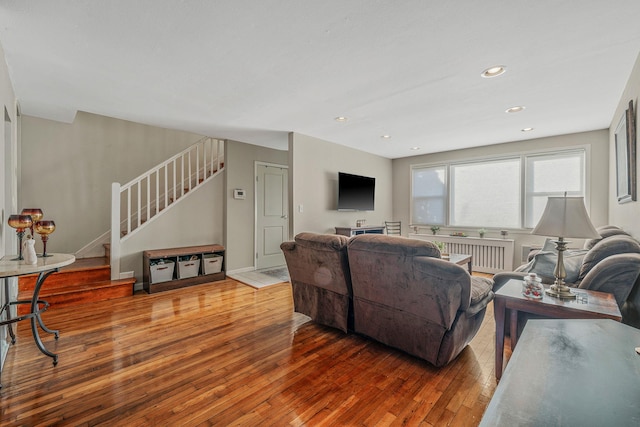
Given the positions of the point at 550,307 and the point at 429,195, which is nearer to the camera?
the point at 550,307

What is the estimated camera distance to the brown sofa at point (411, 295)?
197 centimetres

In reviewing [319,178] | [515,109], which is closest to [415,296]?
[515,109]

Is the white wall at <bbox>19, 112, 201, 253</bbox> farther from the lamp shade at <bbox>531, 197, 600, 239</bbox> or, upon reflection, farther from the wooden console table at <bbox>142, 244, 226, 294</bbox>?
the lamp shade at <bbox>531, 197, 600, 239</bbox>

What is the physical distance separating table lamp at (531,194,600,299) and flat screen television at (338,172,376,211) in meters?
3.46

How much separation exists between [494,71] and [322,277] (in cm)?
234

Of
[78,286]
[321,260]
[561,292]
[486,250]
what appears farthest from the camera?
[486,250]

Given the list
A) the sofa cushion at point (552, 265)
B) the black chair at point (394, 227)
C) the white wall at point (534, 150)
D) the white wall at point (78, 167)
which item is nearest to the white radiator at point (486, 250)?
the white wall at point (534, 150)

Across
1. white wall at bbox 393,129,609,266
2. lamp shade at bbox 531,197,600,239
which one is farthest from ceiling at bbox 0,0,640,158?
lamp shade at bbox 531,197,600,239

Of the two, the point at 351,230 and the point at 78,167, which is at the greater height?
the point at 78,167

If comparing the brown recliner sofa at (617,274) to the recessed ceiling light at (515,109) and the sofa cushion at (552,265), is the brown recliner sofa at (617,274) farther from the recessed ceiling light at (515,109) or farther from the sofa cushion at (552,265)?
the recessed ceiling light at (515,109)

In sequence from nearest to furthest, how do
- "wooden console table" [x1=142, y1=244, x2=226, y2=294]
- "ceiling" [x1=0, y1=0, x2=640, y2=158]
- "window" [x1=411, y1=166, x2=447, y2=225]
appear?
1. "ceiling" [x1=0, y1=0, x2=640, y2=158]
2. "wooden console table" [x1=142, y1=244, x2=226, y2=294]
3. "window" [x1=411, y1=166, x2=447, y2=225]

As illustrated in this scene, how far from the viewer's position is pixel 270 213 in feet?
18.5

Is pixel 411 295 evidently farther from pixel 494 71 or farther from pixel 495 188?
pixel 495 188

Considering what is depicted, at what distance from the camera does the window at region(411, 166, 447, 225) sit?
5.98m
